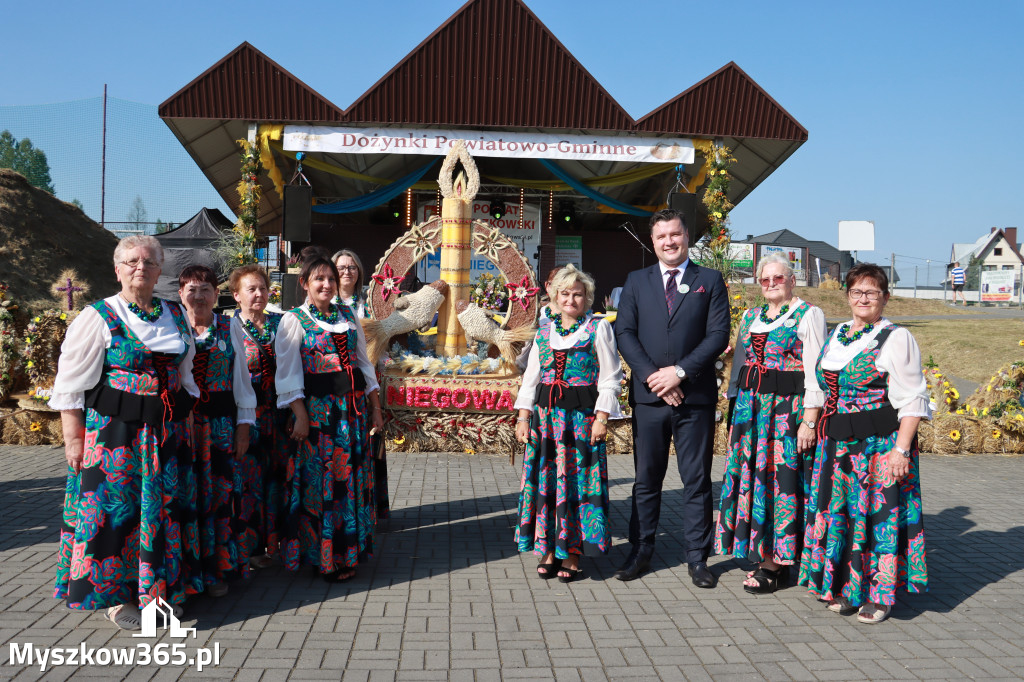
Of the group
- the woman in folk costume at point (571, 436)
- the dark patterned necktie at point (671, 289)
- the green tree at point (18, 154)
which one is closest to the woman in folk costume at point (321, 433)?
the woman in folk costume at point (571, 436)

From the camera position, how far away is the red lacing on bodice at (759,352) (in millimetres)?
3914

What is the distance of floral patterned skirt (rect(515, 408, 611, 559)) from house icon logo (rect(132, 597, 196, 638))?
1711 mm

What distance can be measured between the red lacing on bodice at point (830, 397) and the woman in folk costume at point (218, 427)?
9.21 ft

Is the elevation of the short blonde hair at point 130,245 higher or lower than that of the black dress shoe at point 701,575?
higher

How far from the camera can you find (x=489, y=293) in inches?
527

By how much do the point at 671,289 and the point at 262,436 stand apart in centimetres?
234

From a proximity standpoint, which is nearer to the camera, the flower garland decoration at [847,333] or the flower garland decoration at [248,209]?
the flower garland decoration at [847,333]

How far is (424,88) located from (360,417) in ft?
25.0

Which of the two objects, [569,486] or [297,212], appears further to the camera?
[297,212]

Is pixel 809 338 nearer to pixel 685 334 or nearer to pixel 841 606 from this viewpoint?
pixel 685 334

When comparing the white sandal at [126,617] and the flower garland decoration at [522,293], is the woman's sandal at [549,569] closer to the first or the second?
the white sandal at [126,617]

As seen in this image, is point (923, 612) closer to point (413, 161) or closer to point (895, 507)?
point (895, 507)

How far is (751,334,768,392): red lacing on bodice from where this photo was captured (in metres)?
3.91

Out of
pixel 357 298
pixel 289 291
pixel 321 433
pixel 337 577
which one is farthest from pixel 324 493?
pixel 289 291
